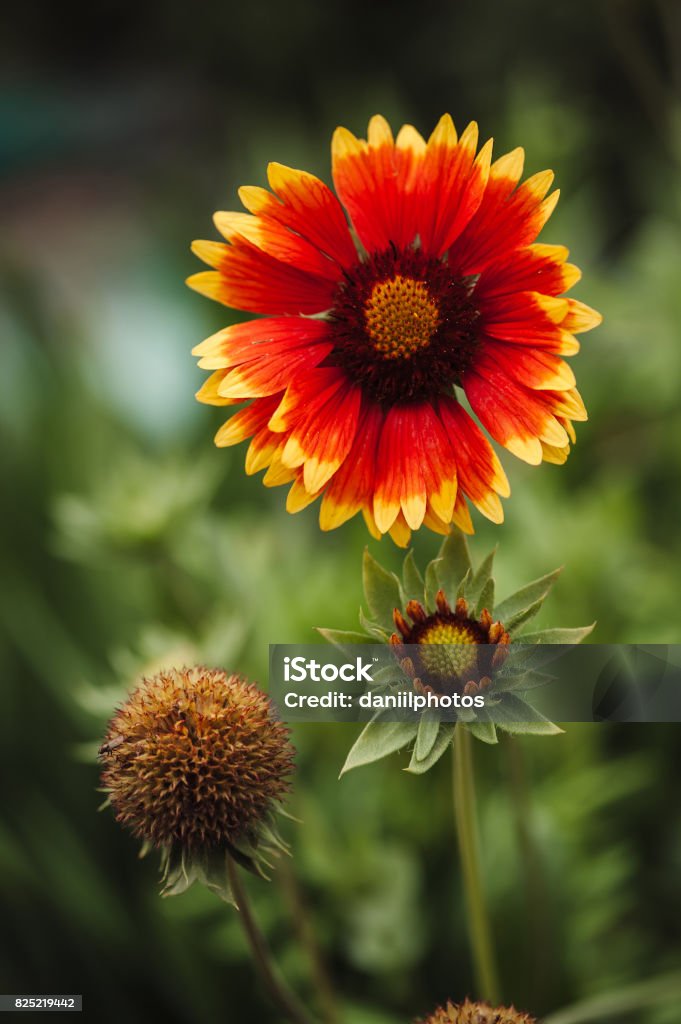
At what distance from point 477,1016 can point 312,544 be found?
1.89 feet

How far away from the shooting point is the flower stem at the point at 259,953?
12.3 inches

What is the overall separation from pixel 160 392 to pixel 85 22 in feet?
1.80

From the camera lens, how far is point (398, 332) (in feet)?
1.03

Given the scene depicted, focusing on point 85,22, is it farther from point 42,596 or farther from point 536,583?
point 536,583

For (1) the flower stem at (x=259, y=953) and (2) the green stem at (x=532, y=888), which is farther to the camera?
(2) the green stem at (x=532, y=888)

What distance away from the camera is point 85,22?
1306mm

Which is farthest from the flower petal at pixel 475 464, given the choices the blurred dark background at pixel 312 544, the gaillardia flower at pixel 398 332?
the blurred dark background at pixel 312 544

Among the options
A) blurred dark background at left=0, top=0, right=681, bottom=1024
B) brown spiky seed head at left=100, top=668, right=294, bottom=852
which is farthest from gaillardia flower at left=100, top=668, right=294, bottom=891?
blurred dark background at left=0, top=0, right=681, bottom=1024

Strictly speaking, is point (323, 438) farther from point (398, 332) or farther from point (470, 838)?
point (470, 838)

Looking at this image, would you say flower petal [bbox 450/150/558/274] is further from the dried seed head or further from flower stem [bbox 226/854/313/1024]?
flower stem [bbox 226/854/313/1024]

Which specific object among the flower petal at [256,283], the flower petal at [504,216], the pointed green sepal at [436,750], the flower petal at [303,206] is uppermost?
the flower petal at [303,206]

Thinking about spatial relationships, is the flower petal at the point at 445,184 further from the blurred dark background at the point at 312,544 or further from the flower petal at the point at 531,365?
A: the blurred dark background at the point at 312,544

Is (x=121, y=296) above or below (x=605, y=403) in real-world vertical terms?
above

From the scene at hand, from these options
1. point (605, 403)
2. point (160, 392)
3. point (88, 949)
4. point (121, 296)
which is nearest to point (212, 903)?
point (88, 949)
